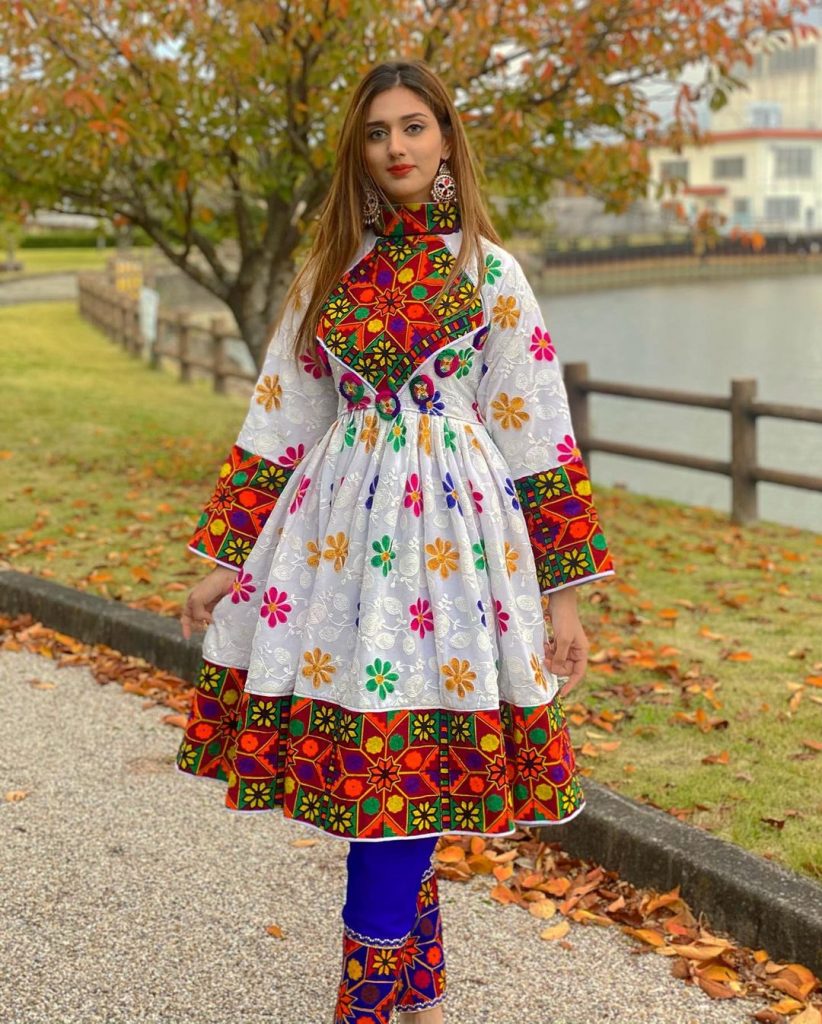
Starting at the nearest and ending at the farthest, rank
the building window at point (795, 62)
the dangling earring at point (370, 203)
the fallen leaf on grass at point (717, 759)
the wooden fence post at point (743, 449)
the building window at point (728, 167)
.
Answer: the dangling earring at point (370, 203)
the fallen leaf on grass at point (717, 759)
the wooden fence post at point (743, 449)
the building window at point (728, 167)
the building window at point (795, 62)

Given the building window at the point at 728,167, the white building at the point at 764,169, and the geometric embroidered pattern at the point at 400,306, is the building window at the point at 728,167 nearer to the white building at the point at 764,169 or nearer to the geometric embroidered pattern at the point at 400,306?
the white building at the point at 764,169

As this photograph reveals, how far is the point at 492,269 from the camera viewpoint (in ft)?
8.58

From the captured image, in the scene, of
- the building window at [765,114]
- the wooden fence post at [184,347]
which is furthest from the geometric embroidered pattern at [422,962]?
the building window at [765,114]

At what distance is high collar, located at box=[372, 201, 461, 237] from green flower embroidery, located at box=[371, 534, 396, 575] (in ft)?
1.96

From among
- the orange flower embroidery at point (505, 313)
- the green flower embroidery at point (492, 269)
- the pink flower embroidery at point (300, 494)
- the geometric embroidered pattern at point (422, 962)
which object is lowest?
the geometric embroidered pattern at point (422, 962)

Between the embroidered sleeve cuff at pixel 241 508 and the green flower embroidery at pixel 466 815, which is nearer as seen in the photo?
the green flower embroidery at pixel 466 815

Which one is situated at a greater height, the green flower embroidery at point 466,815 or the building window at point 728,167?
the building window at point 728,167

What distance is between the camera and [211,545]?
2727mm

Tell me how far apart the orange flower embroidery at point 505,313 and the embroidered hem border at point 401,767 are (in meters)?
0.70

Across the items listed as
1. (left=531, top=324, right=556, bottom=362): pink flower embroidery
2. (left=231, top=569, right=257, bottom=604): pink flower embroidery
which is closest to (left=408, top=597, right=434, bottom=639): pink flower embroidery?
(left=231, top=569, right=257, bottom=604): pink flower embroidery

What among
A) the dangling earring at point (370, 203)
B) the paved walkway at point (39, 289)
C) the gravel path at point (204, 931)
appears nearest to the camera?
the dangling earring at point (370, 203)

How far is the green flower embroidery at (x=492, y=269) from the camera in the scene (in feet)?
8.57

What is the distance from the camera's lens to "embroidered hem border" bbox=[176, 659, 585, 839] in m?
2.45

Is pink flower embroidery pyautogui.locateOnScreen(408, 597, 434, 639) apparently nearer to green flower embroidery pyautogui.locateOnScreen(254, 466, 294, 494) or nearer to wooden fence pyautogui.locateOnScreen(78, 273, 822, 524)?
green flower embroidery pyautogui.locateOnScreen(254, 466, 294, 494)
